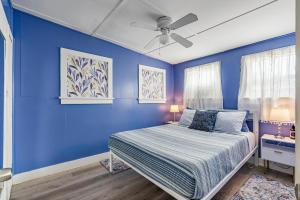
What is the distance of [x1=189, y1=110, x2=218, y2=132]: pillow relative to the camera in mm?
3034

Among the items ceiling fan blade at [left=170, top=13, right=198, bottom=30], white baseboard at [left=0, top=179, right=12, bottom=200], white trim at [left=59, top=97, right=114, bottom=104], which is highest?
ceiling fan blade at [left=170, top=13, right=198, bottom=30]

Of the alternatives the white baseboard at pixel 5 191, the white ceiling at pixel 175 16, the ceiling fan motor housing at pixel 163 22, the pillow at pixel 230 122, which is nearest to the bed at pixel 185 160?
the pillow at pixel 230 122

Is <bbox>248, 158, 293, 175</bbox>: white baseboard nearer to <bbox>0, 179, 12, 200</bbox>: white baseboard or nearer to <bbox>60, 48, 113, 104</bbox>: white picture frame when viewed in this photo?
<bbox>60, 48, 113, 104</bbox>: white picture frame

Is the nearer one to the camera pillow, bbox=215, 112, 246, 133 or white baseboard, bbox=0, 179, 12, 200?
white baseboard, bbox=0, 179, 12, 200

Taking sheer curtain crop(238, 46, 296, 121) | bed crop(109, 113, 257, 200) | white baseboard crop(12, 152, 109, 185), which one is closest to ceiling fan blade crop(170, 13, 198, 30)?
bed crop(109, 113, 257, 200)

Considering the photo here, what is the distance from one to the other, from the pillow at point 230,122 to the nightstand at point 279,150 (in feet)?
1.54

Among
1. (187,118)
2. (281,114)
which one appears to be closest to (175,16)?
(187,118)

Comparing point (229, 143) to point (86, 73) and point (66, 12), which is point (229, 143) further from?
point (66, 12)

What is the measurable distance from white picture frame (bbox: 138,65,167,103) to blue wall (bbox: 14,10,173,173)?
674 mm

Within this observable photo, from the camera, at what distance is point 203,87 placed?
13.4 ft

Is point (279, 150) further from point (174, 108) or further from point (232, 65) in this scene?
point (174, 108)

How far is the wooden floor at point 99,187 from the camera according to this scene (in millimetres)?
2043

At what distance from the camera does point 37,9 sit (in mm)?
2359

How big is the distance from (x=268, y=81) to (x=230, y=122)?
3.58 feet
